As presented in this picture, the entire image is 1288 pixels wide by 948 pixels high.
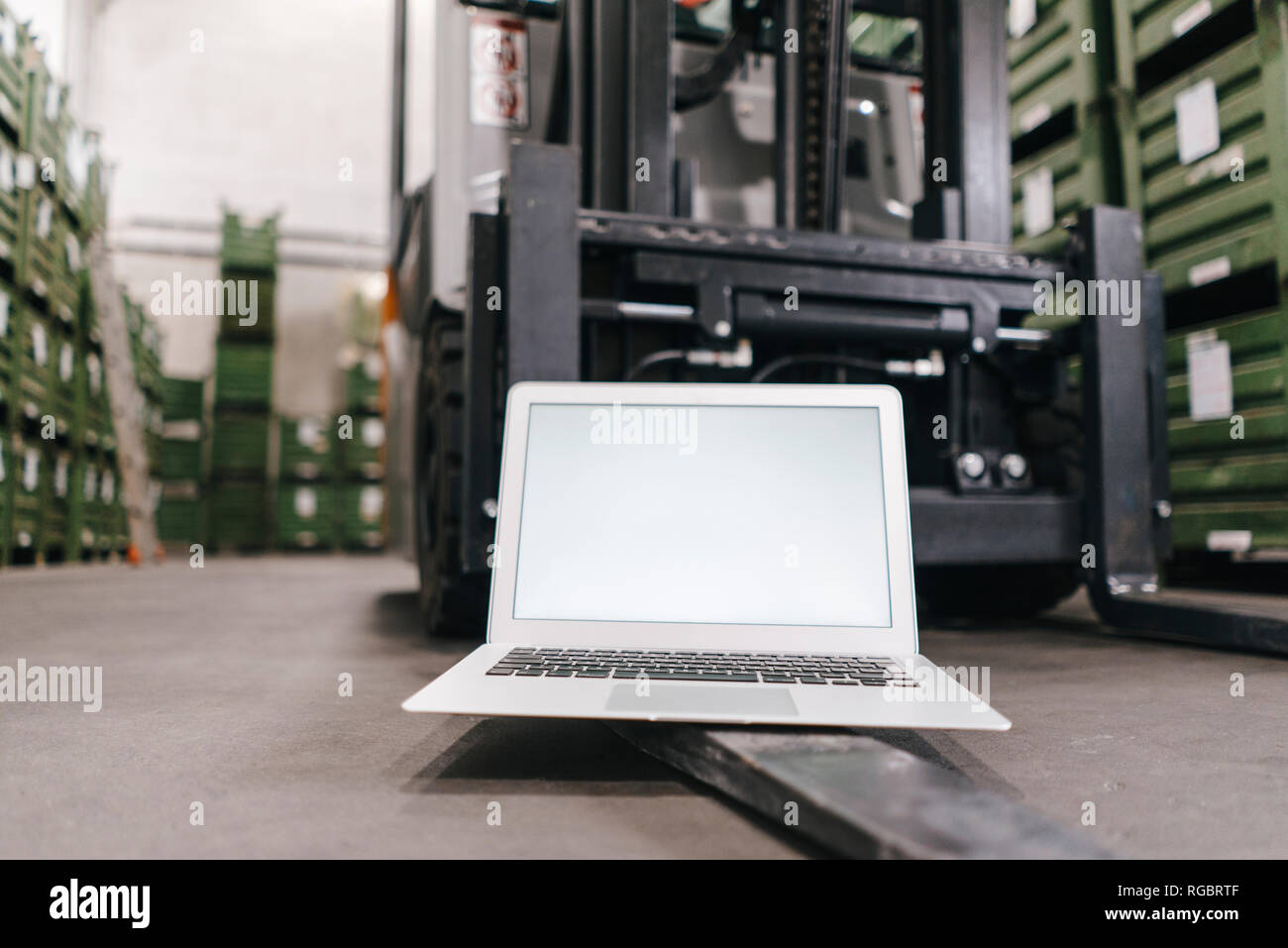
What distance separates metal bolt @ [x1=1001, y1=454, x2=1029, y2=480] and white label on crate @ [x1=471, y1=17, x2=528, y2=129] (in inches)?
59.9

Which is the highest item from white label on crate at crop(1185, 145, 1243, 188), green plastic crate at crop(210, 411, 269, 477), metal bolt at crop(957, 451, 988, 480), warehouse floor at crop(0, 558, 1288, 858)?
white label on crate at crop(1185, 145, 1243, 188)

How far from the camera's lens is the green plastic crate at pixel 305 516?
30.5 ft

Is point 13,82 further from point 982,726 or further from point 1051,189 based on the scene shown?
point 982,726

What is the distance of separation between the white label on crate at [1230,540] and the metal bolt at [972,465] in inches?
66.9

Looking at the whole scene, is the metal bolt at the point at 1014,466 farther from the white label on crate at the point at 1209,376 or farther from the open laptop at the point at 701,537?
the white label on crate at the point at 1209,376

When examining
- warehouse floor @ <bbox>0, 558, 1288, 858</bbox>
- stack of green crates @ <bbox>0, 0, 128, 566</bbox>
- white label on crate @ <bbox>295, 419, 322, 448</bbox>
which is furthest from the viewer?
white label on crate @ <bbox>295, 419, 322, 448</bbox>

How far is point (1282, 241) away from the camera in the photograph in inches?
115

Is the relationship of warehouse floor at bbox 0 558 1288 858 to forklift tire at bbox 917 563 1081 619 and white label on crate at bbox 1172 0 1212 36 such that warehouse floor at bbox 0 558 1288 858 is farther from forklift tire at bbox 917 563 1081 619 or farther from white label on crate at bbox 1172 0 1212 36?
white label on crate at bbox 1172 0 1212 36

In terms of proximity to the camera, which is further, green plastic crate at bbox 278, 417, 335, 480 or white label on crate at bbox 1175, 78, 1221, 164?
green plastic crate at bbox 278, 417, 335, 480

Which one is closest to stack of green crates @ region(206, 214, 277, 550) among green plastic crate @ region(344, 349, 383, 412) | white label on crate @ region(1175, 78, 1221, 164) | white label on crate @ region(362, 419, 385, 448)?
green plastic crate @ region(344, 349, 383, 412)

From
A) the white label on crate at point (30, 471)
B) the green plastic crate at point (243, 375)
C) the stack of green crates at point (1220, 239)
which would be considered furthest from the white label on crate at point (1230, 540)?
the green plastic crate at point (243, 375)

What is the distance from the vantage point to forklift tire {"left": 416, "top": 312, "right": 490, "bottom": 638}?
6.69 feet

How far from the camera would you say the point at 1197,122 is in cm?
324

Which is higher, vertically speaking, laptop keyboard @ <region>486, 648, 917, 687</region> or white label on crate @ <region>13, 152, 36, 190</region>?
white label on crate @ <region>13, 152, 36, 190</region>
